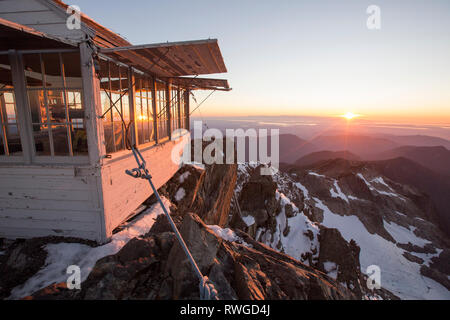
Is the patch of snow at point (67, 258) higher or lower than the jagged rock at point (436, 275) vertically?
higher

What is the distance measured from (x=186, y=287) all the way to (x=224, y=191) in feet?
49.1

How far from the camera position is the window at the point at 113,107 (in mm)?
6945

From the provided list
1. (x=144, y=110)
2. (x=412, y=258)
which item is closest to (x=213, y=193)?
(x=144, y=110)

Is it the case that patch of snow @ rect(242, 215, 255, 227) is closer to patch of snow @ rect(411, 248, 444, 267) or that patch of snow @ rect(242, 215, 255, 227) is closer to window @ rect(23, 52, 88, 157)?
window @ rect(23, 52, 88, 157)

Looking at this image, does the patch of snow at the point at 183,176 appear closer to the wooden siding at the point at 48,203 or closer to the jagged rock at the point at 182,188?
the jagged rock at the point at 182,188

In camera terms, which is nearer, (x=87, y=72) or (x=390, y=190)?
(x=87, y=72)

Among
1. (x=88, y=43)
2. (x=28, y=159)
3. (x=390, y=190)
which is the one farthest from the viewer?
(x=390, y=190)

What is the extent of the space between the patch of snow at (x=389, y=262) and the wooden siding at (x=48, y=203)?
2859 inches

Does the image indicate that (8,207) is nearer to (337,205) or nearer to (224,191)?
(224,191)

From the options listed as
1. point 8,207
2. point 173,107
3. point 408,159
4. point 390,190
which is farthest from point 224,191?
point 408,159

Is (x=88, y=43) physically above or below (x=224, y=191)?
above

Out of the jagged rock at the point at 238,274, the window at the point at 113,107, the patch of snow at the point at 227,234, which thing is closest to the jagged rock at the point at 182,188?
the patch of snow at the point at 227,234

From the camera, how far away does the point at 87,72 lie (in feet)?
18.4

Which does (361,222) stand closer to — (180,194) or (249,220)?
(249,220)
